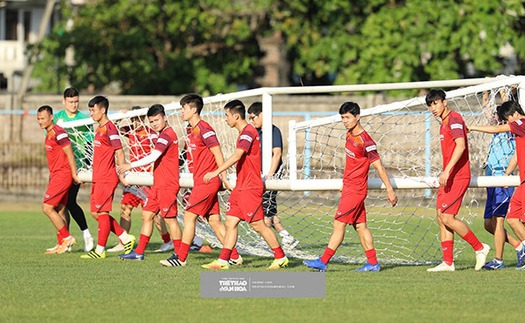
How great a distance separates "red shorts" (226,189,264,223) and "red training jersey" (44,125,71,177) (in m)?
2.96

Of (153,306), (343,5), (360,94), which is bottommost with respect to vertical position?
(153,306)

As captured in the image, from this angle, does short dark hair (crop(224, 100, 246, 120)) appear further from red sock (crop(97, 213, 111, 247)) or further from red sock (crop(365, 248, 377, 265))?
red sock (crop(97, 213, 111, 247))

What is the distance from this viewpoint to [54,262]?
45.6 feet

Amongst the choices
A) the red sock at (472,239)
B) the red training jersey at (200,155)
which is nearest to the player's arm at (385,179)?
the red sock at (472,239)

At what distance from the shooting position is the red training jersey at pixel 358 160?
12.5m

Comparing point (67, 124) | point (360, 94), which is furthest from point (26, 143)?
point (67, 124)

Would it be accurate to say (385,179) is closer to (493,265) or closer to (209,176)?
(493,265)

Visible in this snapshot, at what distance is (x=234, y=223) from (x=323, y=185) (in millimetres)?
1195

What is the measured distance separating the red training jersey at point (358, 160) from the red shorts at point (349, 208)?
0.07m

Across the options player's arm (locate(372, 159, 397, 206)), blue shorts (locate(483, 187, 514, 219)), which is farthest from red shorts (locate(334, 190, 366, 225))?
blue shorts (locate(483, 187, 514, 219))

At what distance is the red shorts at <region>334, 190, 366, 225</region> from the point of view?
1260cm

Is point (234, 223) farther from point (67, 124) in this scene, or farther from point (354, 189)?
point (67, 124)

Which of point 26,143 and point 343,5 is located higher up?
point 343,5

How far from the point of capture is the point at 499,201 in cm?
1373
